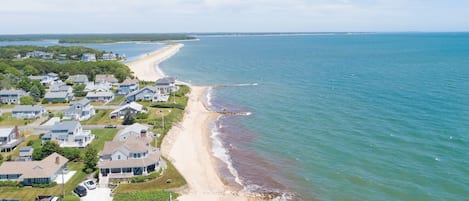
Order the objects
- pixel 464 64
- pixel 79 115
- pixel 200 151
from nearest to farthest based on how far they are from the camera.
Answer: pixel 200 151
pixel 79 115
pixel 464 64

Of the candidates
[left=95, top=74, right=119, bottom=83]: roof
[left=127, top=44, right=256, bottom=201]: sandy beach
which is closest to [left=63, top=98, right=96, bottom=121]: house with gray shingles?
[left=127, top=44, right=256, bottom=201]: sandy beach

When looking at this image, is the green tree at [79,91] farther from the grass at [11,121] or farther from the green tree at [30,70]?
the green tree at [30,70]

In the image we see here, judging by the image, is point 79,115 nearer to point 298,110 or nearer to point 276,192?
point 298,110

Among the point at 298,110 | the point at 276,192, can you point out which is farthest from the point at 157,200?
the point at 298,110

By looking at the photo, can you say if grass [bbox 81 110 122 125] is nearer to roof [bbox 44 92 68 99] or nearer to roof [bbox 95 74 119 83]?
roof [bbox 44 92 68 99]

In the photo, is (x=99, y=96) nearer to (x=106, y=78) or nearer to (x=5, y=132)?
(x=106, y=78)
